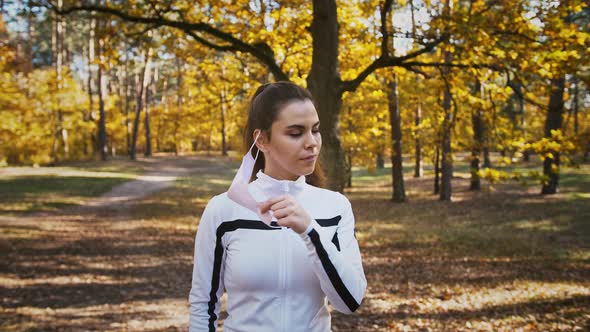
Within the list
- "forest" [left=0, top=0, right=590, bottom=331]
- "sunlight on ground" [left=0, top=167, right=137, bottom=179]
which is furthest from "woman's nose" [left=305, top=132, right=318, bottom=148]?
"sunlight on ground" [left=0, top=167, right=137, bottom=179]

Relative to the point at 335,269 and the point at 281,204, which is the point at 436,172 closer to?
the point at 335,269

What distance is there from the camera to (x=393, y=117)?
18.2 m

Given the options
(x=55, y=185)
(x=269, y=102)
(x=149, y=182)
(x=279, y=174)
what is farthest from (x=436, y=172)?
(x=269, y=102)

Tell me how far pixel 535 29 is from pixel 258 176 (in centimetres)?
595

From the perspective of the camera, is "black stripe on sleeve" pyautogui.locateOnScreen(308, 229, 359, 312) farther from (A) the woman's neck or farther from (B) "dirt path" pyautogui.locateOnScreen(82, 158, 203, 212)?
(B) "dirt path" pyautogui.locateOnScreen(82, 158, 203, 212)

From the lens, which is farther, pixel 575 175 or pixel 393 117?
pixel 575 175

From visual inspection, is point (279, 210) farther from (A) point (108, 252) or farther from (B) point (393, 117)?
(B) point (393, 117)

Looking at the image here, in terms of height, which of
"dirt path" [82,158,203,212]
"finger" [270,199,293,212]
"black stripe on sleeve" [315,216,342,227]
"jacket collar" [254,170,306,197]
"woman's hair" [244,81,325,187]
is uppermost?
"woman's hair" [244,81,325,187]

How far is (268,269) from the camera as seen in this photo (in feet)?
6.65

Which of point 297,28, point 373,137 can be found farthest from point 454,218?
point 297,28

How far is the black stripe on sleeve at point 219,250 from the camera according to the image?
6.88 ft

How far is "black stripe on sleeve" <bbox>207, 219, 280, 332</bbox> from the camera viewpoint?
2.10 meters

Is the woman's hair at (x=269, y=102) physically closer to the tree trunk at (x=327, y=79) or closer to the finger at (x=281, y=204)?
the finger at (x=281, y=204)

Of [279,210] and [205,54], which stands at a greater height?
[205,54]
